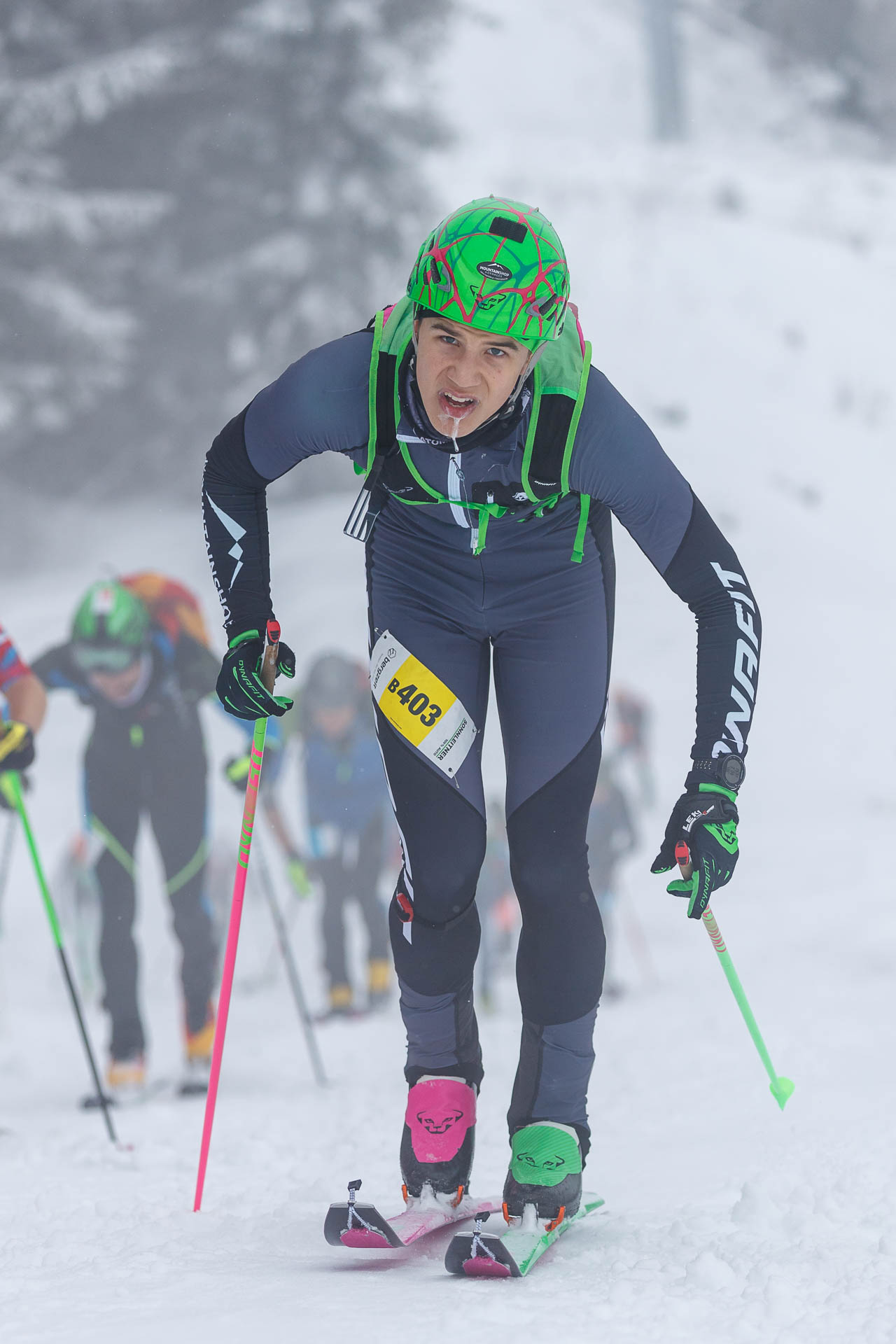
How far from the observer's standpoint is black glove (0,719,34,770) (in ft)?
13.6

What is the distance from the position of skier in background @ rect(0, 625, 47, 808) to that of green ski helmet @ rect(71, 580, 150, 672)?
621 mm

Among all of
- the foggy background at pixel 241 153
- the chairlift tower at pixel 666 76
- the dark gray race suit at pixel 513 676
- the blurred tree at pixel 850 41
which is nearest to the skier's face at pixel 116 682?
→ the dark gray race suit at pixel 513 676

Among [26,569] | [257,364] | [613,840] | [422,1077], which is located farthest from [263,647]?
[26,569]

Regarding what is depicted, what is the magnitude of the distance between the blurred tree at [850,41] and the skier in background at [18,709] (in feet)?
38.3

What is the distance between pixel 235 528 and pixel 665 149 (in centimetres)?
1291

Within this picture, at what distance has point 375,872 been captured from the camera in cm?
713

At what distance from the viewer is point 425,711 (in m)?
2.66

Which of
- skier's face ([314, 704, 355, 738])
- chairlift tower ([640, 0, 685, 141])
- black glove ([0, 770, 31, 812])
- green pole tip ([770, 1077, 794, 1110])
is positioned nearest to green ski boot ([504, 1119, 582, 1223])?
green pole tip ([770, 1077, 794, 1110])

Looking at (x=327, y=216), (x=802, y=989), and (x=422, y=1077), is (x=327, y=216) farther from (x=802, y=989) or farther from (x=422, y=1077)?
(x=422, y=1077)

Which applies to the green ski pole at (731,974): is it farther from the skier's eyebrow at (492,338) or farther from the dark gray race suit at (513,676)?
the skier's eyebrow at (492,338)

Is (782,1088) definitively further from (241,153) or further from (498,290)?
(241,153)

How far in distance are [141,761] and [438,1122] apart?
2.97 metres

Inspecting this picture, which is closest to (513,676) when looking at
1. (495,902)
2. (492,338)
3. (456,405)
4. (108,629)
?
(456,405)

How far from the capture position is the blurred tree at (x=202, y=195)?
12383 millimetres
